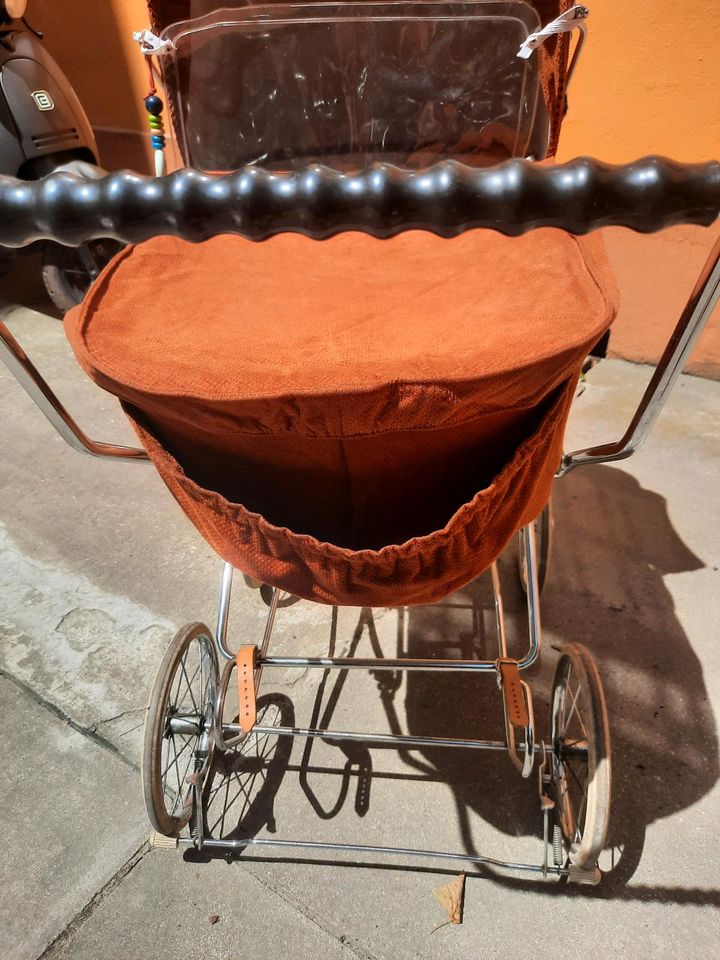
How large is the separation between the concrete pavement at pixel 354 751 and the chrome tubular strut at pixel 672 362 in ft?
1.56

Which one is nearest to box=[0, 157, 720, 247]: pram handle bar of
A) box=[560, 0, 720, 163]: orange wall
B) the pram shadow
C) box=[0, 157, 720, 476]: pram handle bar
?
box=[0, 157, 720, 476]: pram handle bar

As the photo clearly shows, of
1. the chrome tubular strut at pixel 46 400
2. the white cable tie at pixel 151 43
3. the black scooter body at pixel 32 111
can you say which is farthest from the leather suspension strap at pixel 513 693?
the black scooter body at pixel 32 111

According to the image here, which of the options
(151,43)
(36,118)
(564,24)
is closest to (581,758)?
(564,24)

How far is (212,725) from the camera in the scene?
89cm

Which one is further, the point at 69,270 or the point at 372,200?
the point at 69,270

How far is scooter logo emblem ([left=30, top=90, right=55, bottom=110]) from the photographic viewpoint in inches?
69.7

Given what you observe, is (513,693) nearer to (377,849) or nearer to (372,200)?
(377,849)

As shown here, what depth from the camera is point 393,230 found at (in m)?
0.44

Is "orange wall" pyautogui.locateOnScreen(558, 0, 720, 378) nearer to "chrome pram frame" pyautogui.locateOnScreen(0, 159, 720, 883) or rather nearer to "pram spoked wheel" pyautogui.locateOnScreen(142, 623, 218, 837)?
"chrome pram frame" pyautogui.locateOnScreen(0, 159, 720, 883)

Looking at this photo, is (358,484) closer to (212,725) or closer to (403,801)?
(212,725)

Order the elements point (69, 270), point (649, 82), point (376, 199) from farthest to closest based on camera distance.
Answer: point (69, 270), point (649, 82), point (376, 199)

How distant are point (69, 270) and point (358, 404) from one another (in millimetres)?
1759

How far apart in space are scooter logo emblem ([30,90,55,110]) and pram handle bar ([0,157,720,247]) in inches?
66.0

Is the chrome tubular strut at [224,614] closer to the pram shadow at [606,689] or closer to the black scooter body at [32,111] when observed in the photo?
the pram shadow at [606,689]
